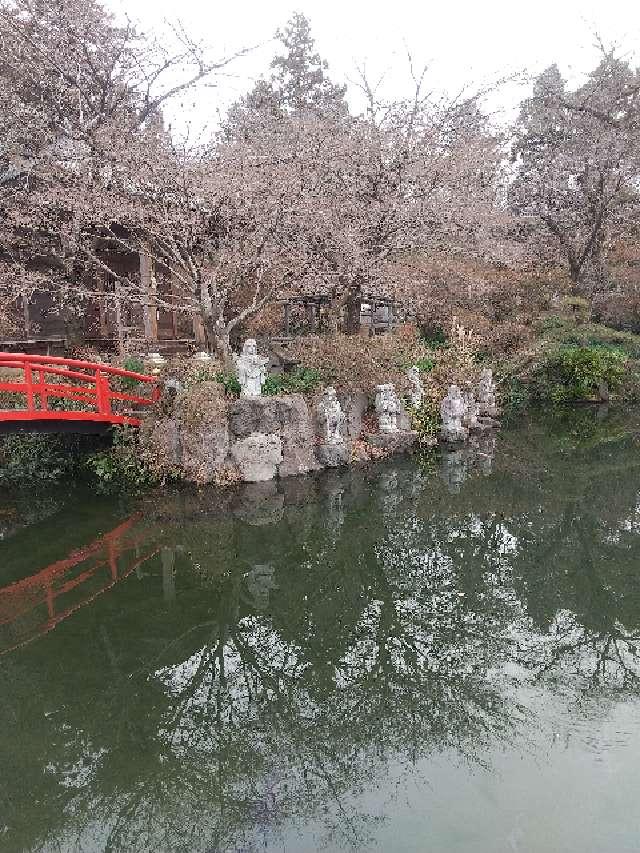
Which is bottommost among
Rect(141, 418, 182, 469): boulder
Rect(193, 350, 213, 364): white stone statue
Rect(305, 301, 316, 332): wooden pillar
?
Rect(141, 418, 182, 469): boulder

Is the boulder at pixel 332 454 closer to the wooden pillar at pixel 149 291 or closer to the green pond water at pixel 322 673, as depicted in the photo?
the green pond water at pixel 322 673

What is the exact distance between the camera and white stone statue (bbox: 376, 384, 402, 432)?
13.8 m

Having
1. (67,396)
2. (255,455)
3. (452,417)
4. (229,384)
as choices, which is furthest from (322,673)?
(452,417)

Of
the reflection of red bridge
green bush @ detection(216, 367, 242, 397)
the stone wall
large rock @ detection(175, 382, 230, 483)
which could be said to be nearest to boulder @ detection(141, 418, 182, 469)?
the stone wall

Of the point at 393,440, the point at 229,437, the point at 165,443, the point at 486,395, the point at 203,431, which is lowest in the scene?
the point at 393,440

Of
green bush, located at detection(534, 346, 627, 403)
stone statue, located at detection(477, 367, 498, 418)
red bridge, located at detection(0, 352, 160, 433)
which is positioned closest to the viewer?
red bridge, located at detection(0, 352, 160, 433)

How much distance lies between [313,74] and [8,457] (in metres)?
28.4

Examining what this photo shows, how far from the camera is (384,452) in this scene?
13977 mm

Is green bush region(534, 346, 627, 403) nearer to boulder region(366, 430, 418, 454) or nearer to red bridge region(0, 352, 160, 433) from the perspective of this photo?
boulder region(366, 430, 418, 454)

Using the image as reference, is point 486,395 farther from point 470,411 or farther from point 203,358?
point 203,358

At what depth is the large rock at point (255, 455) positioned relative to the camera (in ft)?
40.4

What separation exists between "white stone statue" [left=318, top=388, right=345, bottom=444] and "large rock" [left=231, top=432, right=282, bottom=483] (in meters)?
1.28

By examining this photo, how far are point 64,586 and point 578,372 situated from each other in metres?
15.2

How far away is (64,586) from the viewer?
8867 mm
